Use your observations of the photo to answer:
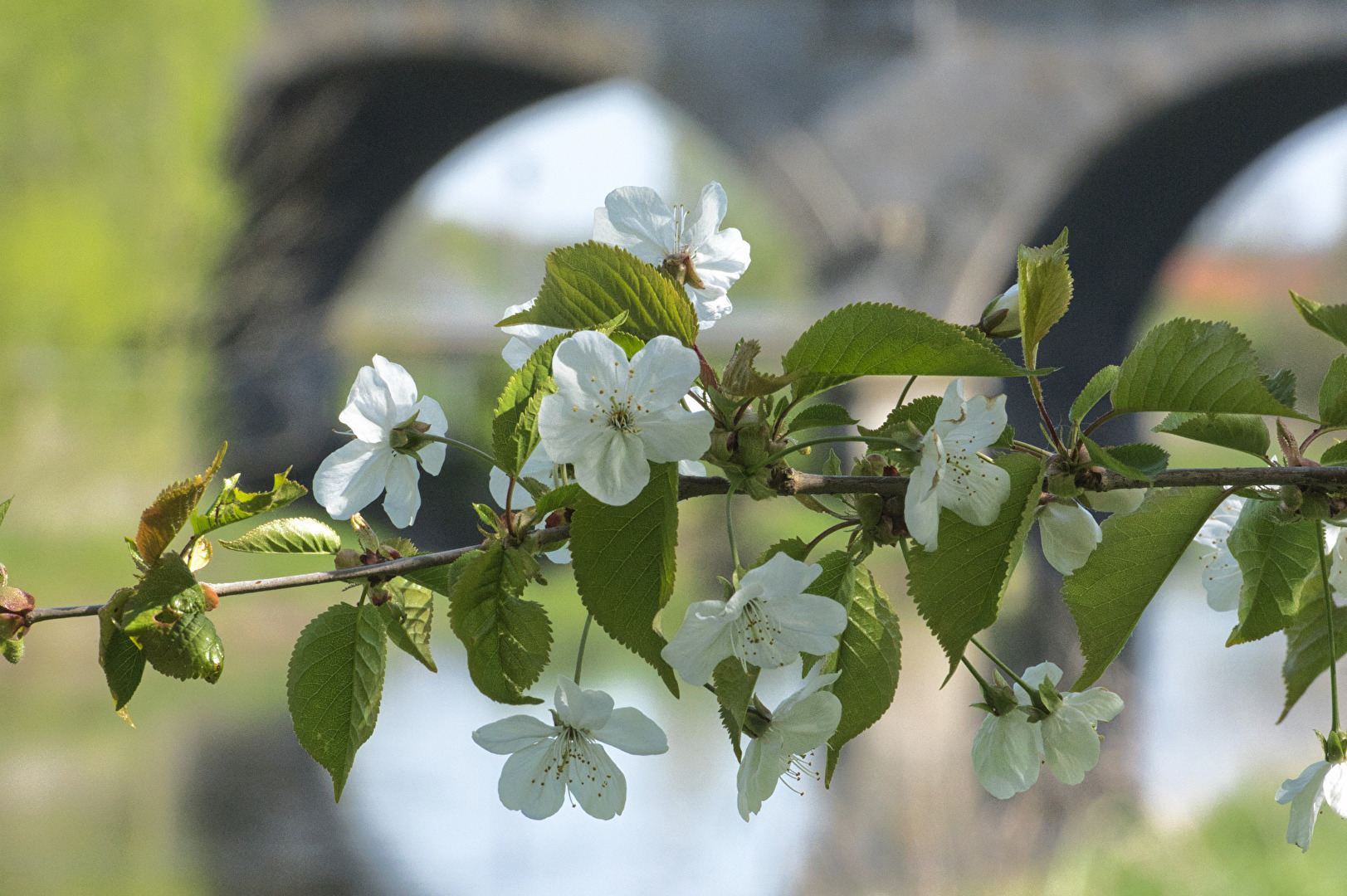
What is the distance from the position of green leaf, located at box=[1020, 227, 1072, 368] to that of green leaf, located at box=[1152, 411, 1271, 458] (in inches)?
2.7

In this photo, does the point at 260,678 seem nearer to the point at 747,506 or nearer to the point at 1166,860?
the point at 747,506

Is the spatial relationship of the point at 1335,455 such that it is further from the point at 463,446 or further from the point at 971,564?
the point at 463,446

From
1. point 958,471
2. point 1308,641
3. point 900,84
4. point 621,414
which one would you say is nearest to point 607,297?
point 621,414

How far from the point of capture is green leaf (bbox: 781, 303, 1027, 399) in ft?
1.40

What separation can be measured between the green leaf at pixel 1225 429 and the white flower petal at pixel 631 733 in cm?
27

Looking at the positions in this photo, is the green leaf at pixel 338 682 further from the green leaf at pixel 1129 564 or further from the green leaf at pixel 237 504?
the green leaf at pixel 1129 564

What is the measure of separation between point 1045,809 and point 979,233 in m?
3.39

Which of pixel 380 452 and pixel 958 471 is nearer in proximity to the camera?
pixel 958 471

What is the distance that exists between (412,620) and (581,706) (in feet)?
0.32

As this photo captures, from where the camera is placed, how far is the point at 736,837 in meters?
4.71

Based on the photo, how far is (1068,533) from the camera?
52 centimetres

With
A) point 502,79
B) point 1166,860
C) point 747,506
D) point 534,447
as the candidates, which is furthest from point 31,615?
point 747,506

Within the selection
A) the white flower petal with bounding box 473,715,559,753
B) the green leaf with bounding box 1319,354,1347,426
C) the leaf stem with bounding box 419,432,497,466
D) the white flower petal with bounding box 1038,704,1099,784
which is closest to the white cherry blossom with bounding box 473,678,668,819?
the white flower petal with bounding box 473,715,559,753

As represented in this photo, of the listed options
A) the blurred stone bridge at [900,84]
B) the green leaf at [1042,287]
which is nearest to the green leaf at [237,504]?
the green leaf at [1042,287]
